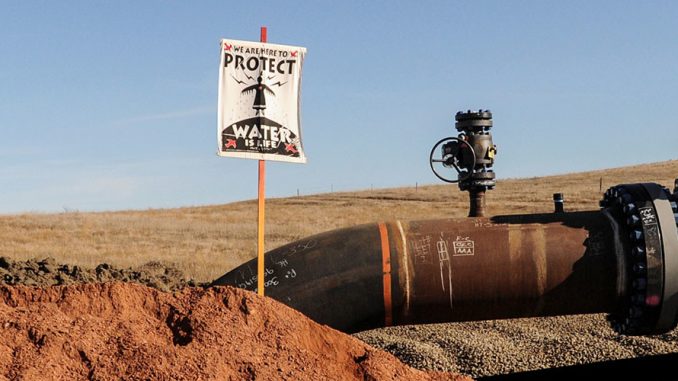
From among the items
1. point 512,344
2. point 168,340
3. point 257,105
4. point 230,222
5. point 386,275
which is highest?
point 257,105

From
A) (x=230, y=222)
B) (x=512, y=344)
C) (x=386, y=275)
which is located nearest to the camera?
(x=386, y=275)

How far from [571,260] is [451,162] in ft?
8.80

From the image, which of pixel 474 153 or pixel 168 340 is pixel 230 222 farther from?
pixel 168 340

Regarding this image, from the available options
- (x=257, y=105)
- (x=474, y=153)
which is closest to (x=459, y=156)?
(x=474, y=153)

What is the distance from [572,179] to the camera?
6638cm

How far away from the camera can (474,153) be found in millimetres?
11812

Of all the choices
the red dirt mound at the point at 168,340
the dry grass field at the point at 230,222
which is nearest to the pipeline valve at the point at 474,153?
the red dirt mound at the point at 168,340

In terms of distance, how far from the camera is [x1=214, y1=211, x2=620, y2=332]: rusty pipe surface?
9820mm

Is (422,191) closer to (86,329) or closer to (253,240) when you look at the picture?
(253,240)

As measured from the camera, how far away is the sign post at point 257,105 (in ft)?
28.5

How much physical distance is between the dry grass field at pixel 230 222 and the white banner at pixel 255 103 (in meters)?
12.8

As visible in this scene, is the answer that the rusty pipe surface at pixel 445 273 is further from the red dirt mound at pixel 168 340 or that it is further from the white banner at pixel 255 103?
the red dirt mound at pixel 168 340

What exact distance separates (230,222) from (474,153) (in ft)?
103

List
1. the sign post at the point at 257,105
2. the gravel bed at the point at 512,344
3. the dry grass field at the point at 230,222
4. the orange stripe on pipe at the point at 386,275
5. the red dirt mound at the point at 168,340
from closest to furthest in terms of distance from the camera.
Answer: the red dirt mound at the point at 168,340, the sign post at the point at 257,105, the orange stripe on pipe at the point at 386,275, the gravel bed at the point at 512,344, the dry grass field at the point at 230,222
